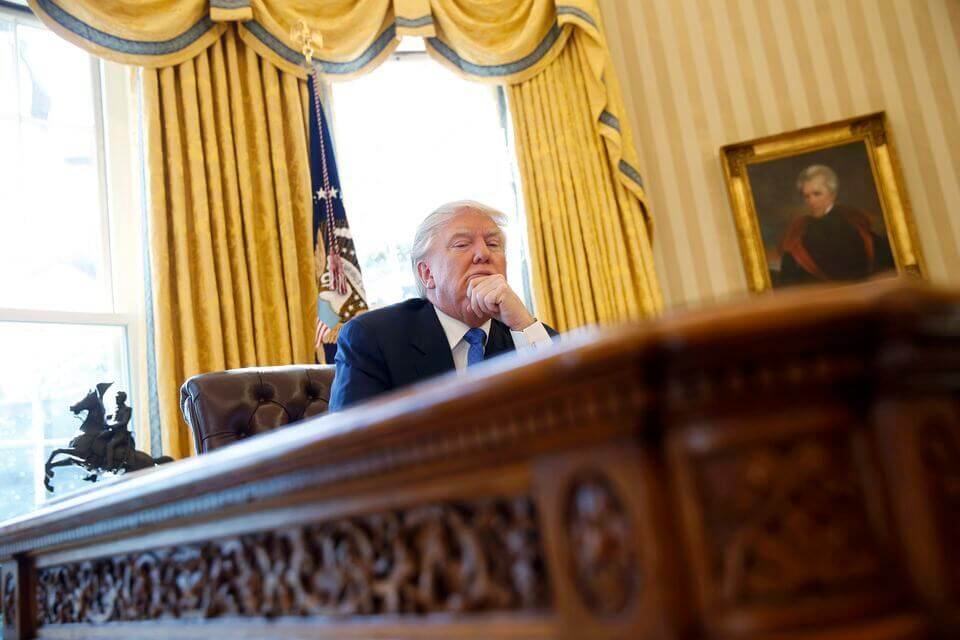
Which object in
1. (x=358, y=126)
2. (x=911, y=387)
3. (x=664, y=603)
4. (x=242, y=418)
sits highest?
(x=358, y=126)

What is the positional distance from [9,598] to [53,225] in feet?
10.4

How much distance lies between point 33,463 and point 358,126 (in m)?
2.71

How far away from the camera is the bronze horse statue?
3457mm

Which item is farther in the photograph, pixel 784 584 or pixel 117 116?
pixel 117 116

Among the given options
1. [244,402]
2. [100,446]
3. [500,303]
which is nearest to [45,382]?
[100,446]

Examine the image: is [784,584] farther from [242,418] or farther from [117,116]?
[117,116]

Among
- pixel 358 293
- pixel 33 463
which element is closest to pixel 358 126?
pixel 358 293

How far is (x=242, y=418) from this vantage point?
2.84m

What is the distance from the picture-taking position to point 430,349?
2.72 metres

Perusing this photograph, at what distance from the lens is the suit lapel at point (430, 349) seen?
8.70ft

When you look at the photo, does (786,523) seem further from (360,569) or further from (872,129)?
(872,129)

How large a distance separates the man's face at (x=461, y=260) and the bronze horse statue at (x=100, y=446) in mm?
1376

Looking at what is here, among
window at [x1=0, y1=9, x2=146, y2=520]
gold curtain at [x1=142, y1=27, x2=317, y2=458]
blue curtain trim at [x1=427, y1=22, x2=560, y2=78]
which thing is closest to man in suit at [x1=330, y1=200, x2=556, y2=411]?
gold curtain at [x1=142, y1=27, x2=317, y2=458]

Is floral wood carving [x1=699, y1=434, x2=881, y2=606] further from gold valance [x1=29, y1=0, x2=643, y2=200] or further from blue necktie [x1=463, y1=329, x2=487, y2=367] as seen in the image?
gold valance [x1=29, y1=0, x2=643, y2=200]
